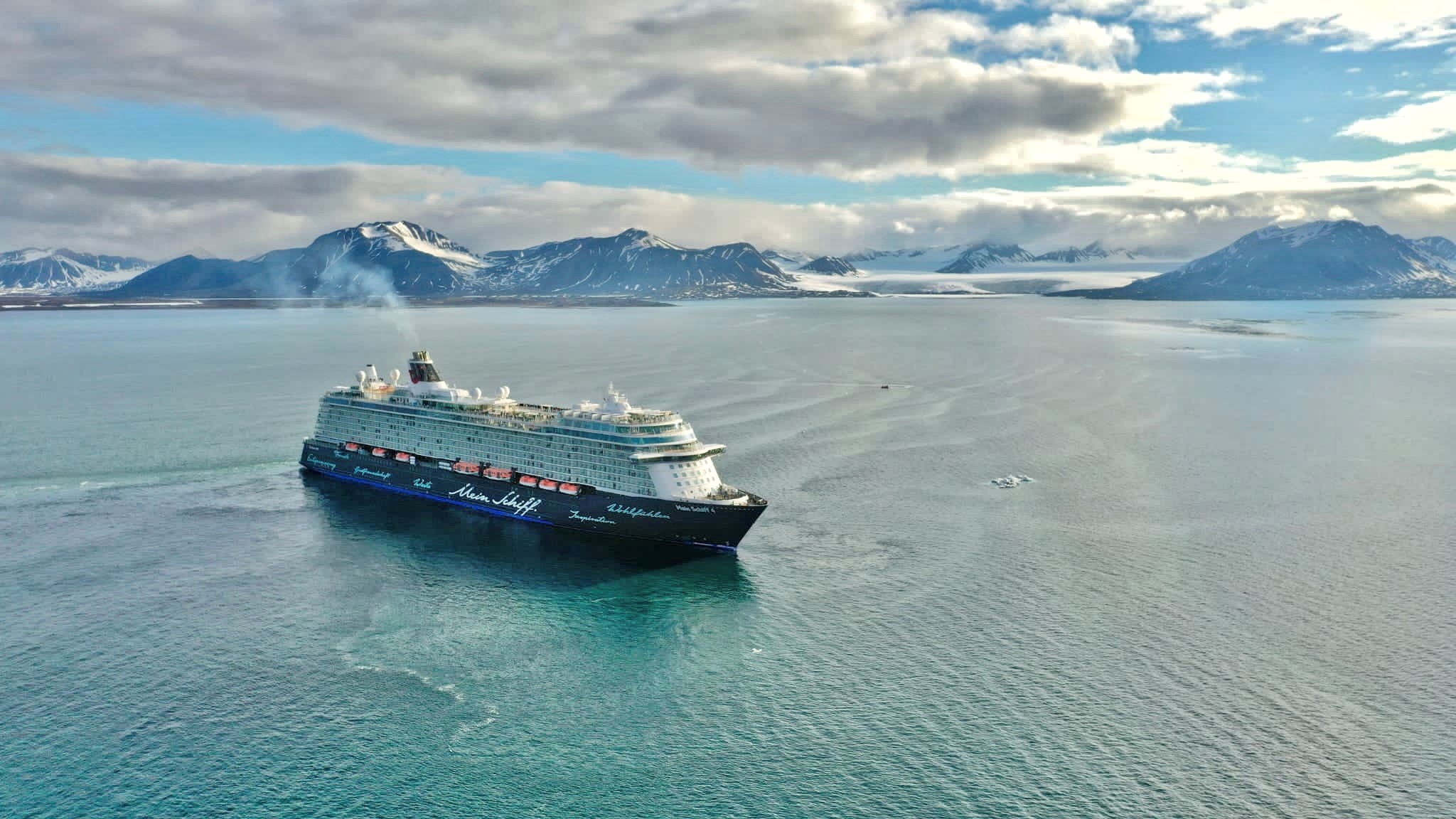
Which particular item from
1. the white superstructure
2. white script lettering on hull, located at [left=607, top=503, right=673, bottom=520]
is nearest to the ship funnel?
the white superstructure

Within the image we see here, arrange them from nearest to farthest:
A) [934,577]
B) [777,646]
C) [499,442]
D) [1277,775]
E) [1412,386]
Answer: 1. [1277,775]
2. [777,646]
3. [934,577]
4. [499,442]
5. [1412,386]

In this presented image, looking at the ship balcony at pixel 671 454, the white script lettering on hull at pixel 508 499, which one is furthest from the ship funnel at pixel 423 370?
the ship balcony at pixel 671 454

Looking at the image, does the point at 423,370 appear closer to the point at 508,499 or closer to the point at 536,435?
the point at 536,435

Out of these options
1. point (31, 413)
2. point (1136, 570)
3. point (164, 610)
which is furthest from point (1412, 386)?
point (31, 413)

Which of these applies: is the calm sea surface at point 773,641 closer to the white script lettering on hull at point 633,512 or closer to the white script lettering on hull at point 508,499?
the white script lettering on hull at point 508,499

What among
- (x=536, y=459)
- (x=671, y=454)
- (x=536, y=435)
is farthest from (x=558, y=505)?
(x=671, y=454)

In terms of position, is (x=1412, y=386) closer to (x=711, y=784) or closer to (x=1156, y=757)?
(x=1156, y=757)
